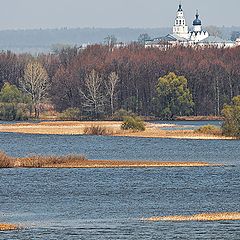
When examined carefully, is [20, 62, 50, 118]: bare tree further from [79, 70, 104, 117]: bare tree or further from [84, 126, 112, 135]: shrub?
[84, 126, 112, 135]: shrub

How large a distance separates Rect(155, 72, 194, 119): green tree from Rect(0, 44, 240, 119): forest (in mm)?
99

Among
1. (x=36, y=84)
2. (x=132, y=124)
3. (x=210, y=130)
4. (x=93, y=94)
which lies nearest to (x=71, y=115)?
(x=93, y=94)

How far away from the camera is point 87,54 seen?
139 meters

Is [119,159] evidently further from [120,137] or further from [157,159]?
[120,137]

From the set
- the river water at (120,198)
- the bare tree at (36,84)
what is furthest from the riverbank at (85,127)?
the bare tree at (36,84)

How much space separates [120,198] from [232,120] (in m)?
33.5

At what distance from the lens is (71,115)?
10650cm

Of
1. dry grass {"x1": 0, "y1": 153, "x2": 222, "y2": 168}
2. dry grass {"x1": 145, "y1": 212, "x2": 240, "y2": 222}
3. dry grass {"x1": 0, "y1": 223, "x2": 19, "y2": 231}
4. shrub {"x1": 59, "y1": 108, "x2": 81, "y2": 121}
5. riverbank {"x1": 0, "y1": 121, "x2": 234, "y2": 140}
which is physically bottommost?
shrub {"x1": 59, "y1": 108, "x2": 81, "y2": 121}

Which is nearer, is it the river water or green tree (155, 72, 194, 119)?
the river water

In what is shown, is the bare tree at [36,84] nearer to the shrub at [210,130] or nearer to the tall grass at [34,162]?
the shrub at [210,130]

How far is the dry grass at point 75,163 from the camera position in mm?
51594

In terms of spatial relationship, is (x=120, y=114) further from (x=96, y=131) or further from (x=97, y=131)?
(x=96, y=131)

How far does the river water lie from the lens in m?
32.5

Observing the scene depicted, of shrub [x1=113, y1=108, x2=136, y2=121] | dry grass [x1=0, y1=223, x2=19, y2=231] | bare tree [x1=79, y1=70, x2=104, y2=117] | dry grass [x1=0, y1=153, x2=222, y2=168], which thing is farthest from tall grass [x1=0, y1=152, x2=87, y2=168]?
bare tree [x1=79, y1=70, x2=104, y2=117]
